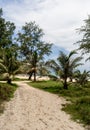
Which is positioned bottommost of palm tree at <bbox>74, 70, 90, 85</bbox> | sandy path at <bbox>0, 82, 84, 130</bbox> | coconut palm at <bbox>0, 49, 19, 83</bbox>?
sandy path at <bbox>0, 82, 84, 130</bbox>

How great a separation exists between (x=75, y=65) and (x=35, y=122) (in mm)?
21463

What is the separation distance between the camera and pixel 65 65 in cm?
3591

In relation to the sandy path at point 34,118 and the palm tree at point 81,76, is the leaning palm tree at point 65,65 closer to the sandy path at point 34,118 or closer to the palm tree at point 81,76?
the palm tree at point 81,76

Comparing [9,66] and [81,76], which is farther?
[81,76]

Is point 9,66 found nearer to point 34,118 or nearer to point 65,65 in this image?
point 65,65

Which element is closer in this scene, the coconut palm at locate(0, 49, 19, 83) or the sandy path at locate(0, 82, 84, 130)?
the sandy path at locate(0, 82, 84, 130)

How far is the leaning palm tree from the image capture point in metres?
35.9

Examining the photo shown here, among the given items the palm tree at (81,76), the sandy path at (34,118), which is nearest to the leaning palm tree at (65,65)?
the palm tree at (81,76)

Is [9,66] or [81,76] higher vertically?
[9,66]

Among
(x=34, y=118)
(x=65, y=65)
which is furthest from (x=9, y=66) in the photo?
(x=34, y=118)

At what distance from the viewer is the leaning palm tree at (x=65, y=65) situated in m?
35.9

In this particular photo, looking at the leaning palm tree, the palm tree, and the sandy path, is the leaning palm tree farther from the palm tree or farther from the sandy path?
the sandy path

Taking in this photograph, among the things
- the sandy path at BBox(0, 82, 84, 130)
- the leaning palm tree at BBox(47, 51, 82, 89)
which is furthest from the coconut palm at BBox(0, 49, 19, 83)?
the sandy path at BBox(0, 82, 84, 130)

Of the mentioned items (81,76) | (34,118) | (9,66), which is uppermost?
(9,66)
